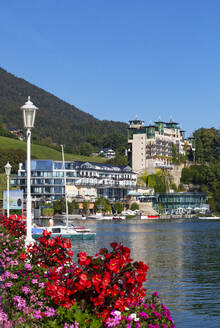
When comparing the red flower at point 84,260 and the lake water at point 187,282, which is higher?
the red flower at point 84,260

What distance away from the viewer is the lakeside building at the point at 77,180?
16538 cm

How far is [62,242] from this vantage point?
644 inches

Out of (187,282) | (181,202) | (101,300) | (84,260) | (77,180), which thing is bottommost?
(187,282)

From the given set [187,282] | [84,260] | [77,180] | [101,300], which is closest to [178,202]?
[77,180]

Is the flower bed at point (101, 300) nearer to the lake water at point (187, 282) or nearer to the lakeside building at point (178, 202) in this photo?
the lake water at point (187, 282)

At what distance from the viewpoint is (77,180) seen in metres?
174

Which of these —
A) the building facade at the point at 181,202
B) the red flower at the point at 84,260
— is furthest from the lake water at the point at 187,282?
the building facade at the point at 181,202

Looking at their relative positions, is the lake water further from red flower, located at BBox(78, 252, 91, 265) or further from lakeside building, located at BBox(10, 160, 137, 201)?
lakeside building, located at BBox(10, 160, 137, 201)

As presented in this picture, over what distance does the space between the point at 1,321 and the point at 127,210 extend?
17109cm

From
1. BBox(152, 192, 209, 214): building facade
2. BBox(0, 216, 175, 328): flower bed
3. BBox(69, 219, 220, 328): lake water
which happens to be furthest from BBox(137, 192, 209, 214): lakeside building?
BBox(0, 216, 175, 328): flower bed

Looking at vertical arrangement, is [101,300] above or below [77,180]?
below

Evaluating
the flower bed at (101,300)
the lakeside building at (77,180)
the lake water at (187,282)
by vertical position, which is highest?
the lakeside building at (77,180)

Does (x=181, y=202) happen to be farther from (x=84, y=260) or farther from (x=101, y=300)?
(x=101, y=300)

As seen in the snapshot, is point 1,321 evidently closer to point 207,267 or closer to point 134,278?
point 134,278
